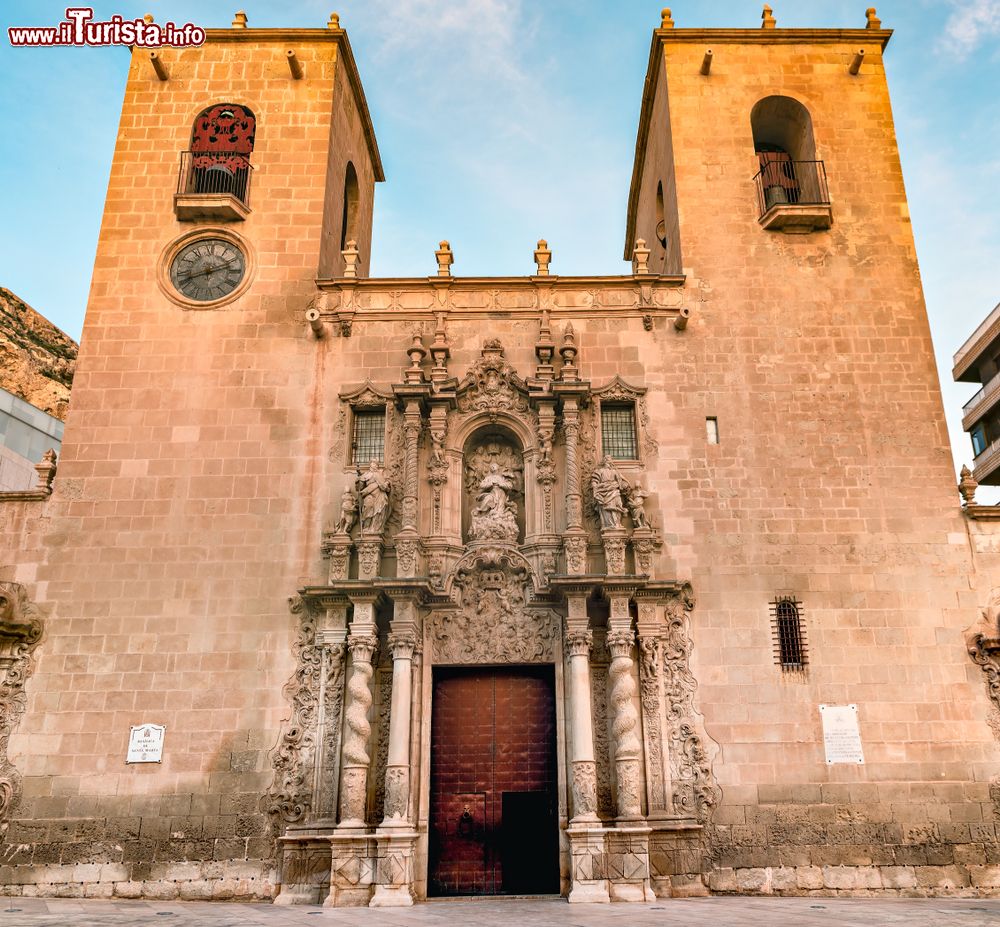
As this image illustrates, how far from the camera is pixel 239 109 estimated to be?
20.2 metres

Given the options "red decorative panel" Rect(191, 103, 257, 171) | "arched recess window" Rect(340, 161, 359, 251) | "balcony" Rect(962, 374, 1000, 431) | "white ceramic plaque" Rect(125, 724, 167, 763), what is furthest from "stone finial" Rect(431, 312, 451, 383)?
"balcony" Rect(962, 374, 1000, 431)

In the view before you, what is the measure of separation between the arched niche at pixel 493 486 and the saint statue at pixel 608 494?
1.52 meters

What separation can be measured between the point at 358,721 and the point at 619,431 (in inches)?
281

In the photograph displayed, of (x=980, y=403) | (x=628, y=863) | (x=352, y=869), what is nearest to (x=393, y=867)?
(x=352, y=869)

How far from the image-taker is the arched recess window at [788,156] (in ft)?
64.5


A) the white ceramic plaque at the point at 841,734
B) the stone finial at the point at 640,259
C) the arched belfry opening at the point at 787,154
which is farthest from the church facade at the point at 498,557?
the stone finial at the point at 640,259

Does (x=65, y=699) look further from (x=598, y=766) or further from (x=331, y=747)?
(x=598, y=766)

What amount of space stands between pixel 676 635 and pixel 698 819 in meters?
2.96

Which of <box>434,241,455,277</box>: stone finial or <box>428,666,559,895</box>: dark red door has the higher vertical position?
<box>434,241,455,277</box>: stone finial

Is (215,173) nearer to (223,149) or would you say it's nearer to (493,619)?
(223,149)

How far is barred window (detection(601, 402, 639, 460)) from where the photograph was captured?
687 inches

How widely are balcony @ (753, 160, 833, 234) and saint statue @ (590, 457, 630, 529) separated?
6.62 m

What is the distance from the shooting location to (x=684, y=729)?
604 inches

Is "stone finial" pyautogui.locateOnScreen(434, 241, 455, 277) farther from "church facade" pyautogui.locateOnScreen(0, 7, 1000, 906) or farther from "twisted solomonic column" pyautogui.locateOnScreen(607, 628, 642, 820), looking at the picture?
"twisted solomonic column" pyautogui.locateOnScreen(607, 628, 642, 820)
